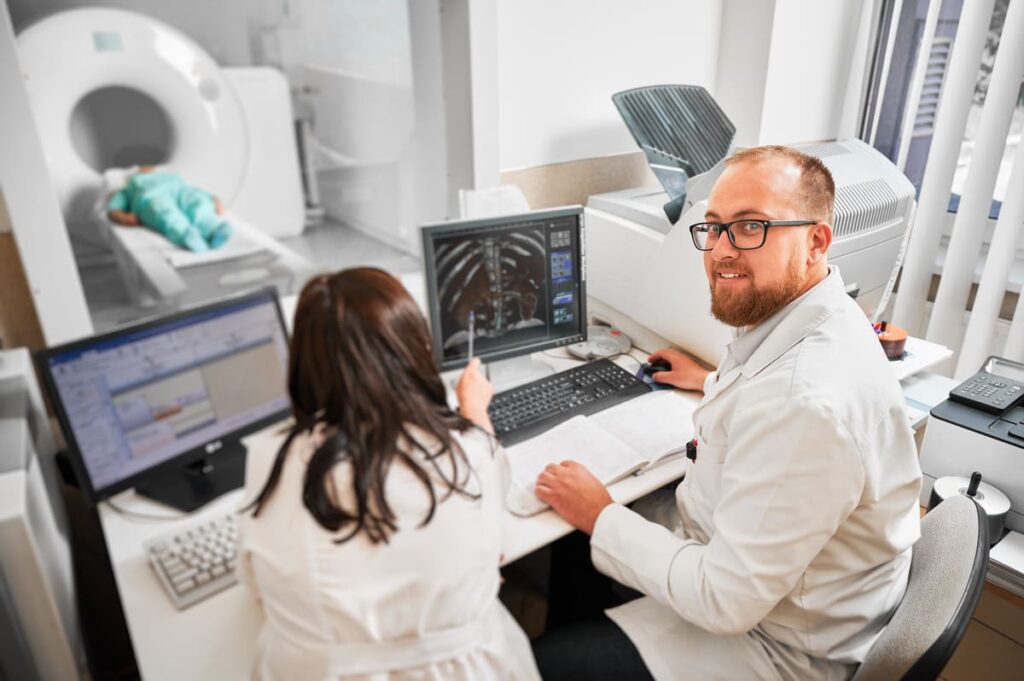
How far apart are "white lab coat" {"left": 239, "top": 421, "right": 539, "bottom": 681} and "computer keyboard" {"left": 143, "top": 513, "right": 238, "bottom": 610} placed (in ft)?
0.54

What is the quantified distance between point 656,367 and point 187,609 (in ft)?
3.37

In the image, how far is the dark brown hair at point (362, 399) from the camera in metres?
0.74

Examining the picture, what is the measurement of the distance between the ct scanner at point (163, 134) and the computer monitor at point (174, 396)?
662 mm

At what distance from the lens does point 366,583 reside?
0.76 metres

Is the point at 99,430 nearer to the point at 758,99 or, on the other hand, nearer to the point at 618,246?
the point at 618,246

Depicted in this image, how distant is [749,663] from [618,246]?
966mm

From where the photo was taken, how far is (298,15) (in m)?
2.35

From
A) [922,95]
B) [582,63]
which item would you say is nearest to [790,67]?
[922,95]

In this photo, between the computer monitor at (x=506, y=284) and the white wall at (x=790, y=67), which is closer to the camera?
the computer monitor at (x=506, y=284)

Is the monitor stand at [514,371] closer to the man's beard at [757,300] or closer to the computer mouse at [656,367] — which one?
the computer mouse at [656,367]

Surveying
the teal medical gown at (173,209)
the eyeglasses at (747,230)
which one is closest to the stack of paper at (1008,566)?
the eyeglasses at (747,230)

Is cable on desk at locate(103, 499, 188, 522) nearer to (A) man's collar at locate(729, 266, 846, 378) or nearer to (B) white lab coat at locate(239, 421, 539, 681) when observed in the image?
(B) white lab coat at locate(239, 421, 539, 681)

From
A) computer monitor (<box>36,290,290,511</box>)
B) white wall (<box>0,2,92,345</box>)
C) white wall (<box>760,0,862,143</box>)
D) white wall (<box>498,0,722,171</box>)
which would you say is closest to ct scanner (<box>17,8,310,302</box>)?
white wall (<box>0,2,92,345</box>)

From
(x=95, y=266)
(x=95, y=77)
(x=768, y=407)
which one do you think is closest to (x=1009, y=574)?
(x=768, y=407)
